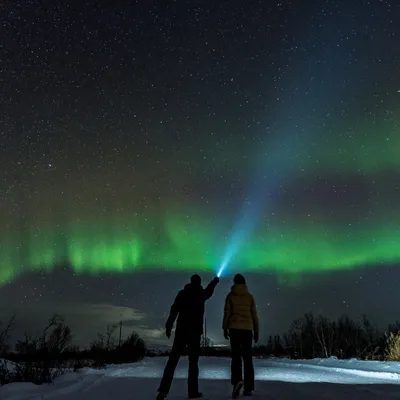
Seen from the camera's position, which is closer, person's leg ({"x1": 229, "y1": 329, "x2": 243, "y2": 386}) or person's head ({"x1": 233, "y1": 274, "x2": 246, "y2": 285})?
person's leg ({"x1": 229, "y1": 329, "x2": 243, "y2": 386})

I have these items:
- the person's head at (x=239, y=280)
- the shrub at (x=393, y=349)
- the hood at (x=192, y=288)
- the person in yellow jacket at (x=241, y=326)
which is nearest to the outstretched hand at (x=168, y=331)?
the hood at (x=192, y=288)

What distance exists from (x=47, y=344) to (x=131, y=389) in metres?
5.73

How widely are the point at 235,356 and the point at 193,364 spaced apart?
0.85 metres

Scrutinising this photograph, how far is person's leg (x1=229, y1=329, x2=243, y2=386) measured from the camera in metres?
6.90

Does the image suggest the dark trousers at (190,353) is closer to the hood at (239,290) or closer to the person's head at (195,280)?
the person's head at (195,280)

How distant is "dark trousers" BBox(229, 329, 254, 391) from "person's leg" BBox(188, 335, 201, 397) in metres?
0.66

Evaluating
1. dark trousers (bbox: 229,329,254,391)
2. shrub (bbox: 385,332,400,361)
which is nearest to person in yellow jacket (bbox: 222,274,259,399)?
dark trousers (bbox: 229,329,254,391)

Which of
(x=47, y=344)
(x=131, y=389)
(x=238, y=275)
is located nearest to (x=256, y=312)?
(x=238, y=275)

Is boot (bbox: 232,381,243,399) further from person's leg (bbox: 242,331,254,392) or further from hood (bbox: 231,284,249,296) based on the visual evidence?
hood (bbox: 231,284,249,296)

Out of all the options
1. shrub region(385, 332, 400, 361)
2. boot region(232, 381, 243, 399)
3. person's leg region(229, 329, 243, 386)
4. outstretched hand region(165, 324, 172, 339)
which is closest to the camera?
boot region(232, 381, 243, 399)

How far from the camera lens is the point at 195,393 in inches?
255

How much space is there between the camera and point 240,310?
24.0ft

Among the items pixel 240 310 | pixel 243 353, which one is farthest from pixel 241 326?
pixel 243 353

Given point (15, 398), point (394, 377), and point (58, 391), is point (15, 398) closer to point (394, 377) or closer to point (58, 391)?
point (58, 391)
